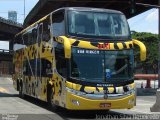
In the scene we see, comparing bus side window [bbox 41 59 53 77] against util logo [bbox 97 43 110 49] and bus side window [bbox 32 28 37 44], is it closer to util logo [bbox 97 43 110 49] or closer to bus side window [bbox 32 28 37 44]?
bus side window [bbox 32 28 37 44]

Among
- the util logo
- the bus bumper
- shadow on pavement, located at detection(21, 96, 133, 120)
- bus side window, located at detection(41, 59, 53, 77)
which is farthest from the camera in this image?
bus side window, located at detection(41, 59, 53, 77)

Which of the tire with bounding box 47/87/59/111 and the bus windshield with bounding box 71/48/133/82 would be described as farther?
the tire with bounding box 47/87/59/111

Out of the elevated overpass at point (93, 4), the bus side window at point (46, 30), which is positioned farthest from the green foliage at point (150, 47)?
the bus side window at point (46, 30)

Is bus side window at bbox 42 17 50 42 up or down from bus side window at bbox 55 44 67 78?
up

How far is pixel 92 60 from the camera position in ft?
57.5

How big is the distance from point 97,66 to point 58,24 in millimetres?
2797

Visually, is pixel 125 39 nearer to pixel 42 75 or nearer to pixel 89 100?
pixel 89 100

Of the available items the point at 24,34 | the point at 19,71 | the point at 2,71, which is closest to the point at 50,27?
the point at 24,34

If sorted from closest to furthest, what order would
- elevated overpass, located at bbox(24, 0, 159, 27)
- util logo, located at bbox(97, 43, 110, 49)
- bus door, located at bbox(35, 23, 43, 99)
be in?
util logo, located at bbox(97, 43, 110, 49) → bus door, located at bbox(35, 23, 43, 99) → elevated overpass, located at bbox(24, 0, 159, 27)

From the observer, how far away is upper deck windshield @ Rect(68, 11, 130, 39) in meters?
17.9

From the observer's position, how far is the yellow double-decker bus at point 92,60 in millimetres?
17156

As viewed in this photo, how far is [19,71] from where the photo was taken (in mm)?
30125

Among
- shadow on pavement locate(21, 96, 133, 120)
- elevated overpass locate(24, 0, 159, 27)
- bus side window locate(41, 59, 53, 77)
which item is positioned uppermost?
elevated overpass locate(24, 0, 159, 27)

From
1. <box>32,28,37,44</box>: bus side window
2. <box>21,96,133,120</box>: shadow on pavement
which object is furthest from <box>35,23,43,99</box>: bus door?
<box>21,96,133,120</box>: shadow on pavement
